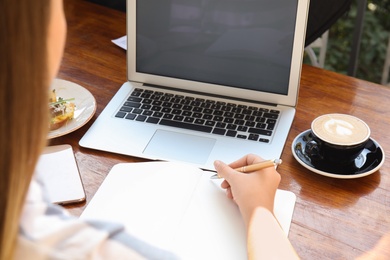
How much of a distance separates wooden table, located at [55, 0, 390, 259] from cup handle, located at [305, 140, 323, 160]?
0.03 metres

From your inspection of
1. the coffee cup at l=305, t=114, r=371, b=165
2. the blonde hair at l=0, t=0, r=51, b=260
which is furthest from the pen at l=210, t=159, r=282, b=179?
the blonde hair at l=0, t=0, r=51, b=260

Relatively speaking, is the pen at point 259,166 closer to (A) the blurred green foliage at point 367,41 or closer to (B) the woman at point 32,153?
(B) the woman at point 32,153

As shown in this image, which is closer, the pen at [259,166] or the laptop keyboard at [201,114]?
the pen at [259,166]

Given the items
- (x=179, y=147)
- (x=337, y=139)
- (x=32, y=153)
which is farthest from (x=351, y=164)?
(x=32, y=153)

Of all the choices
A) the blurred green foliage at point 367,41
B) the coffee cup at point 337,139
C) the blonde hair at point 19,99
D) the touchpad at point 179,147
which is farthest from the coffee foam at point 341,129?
the blurred green foliage at point 367,41

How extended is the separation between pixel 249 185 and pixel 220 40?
36 cm

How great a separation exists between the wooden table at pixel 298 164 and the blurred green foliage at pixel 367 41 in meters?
1.52

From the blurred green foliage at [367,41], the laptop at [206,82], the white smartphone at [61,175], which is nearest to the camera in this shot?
the white smartphone at [61,175]

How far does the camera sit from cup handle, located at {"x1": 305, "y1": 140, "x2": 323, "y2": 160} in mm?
1191

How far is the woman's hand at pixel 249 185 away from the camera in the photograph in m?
1.05

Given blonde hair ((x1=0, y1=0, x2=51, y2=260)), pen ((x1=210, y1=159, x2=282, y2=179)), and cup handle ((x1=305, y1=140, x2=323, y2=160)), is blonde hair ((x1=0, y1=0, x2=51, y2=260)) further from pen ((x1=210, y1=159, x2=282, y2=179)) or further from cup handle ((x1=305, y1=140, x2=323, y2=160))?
cup handle ((x1=305, y1=140, x2=323, y2=160))

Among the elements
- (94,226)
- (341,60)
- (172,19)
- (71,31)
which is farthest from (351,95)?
(341,60)

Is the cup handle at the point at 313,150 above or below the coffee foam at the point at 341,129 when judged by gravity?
below

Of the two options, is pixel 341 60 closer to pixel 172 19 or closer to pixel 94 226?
pixel 172 19
